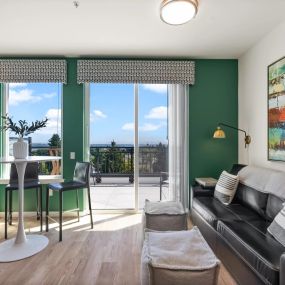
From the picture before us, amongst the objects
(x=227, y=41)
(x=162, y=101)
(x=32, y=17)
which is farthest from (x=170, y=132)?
(x=32, y=17)

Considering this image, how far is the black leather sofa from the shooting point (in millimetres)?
1584

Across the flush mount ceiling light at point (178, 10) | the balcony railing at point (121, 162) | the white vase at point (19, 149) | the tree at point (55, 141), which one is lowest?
the balcony railing at point (121, 162)

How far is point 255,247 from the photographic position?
1.74m

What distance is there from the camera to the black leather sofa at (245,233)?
1.58 m

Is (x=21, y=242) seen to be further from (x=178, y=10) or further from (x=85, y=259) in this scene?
(x=178, y=10)

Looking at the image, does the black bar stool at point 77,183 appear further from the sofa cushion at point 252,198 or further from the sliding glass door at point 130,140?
the sofa cushion at point 252,198

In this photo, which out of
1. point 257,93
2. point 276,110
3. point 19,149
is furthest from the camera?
point 257,93

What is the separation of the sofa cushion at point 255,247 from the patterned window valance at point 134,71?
2.40 metres

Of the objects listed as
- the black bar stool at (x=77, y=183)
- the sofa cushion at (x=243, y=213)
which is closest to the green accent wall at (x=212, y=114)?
the sofa cushion at (x=243, y=213)

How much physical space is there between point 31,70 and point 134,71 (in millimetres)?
1599

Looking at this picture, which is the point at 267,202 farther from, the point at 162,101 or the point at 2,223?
the point at 2,223

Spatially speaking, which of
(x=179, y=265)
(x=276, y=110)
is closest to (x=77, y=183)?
(x=179, y=265)

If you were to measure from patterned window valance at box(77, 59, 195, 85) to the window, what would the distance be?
593 mm

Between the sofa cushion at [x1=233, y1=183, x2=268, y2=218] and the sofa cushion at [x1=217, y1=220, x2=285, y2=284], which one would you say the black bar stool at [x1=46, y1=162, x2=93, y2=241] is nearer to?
the sofa cushion at [x1=217, y1=220, x2=285, y2=284]
